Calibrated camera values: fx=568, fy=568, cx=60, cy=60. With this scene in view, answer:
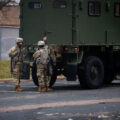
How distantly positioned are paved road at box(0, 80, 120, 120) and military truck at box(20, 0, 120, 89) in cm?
140

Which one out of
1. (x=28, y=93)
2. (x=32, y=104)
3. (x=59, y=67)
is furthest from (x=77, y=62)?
(x=32, y=104)

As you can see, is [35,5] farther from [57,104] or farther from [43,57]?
[57,104]

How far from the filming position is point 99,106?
13.5m

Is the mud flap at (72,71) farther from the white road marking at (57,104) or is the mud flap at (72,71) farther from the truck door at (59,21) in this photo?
the white road marking at (57,104)

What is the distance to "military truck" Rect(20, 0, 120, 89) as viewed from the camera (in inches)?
734

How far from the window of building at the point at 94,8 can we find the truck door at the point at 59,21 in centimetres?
90

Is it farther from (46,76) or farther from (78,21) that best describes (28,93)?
(78,21)

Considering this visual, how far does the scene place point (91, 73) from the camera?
1911 cm

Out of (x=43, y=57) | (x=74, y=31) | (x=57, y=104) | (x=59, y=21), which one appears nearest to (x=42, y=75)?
(x=43, y=57)

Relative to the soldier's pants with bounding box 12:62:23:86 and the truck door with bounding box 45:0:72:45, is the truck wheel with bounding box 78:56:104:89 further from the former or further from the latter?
the soldier's pants with bounding box 12:62:23:86

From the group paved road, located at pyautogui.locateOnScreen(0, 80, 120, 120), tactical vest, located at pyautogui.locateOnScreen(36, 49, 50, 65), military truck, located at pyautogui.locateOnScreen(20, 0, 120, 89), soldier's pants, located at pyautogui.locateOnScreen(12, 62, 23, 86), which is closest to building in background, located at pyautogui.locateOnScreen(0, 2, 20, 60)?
military truck, located at pyautogui.locateOnScreen(20, 0, 120, 89)

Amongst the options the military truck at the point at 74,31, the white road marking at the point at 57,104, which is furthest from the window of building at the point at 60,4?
the white road marking at the point at 57,104

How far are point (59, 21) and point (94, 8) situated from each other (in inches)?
54.1

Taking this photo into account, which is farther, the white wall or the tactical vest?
the white wall
